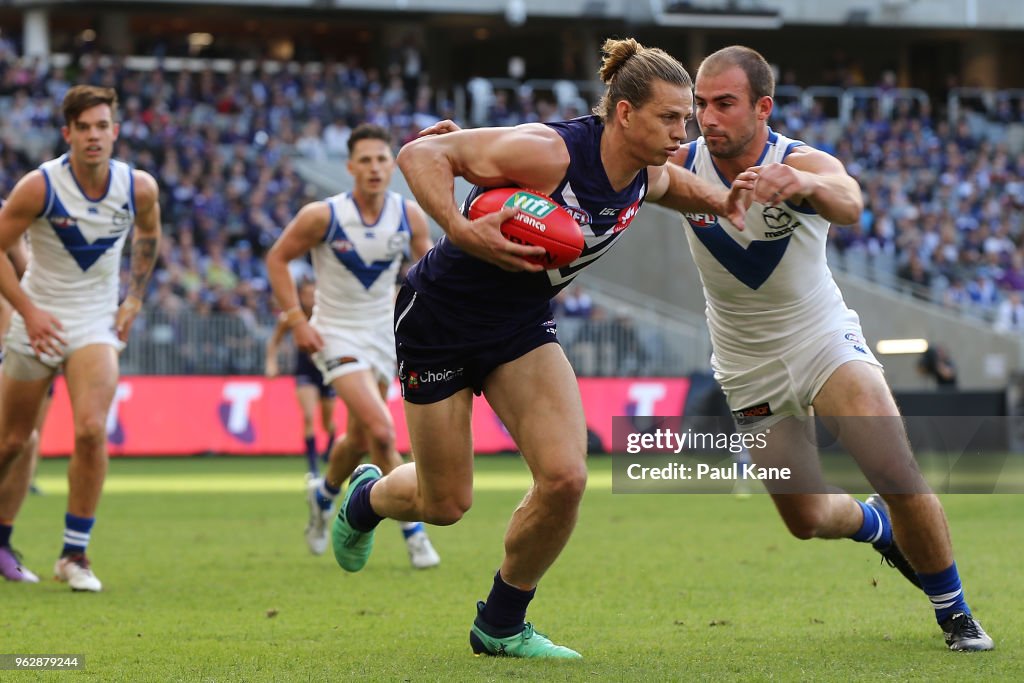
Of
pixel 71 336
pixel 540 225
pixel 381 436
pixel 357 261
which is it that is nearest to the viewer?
pixel 540 225

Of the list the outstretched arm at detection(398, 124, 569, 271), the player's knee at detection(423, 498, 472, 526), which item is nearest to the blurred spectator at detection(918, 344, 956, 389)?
the player's knee at detection(423, 498, 472, 526)

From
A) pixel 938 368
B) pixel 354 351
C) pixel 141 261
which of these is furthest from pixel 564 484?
pixel 938 368

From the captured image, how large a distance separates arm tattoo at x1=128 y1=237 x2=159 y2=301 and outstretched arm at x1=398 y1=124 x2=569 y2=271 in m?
3.77

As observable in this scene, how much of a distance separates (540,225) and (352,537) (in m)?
2.14

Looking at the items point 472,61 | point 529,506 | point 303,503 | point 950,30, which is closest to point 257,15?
point 472,61

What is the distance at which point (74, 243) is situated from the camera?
8.80 meters

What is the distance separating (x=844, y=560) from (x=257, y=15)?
33.6 meters

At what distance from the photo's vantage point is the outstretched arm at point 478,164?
5797 millimetres

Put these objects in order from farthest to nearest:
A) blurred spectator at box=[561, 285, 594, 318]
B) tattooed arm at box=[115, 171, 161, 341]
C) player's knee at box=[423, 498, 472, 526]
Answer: blurred spectator at box=[561, 285, 594, 318]
tattooed arm at box=[115, 171, 161, 341]
player's knee at box=[423, 498, 472, 526]

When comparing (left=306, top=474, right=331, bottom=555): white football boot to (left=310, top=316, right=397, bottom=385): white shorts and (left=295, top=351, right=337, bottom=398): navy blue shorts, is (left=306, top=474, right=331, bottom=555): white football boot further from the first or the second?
(left=295, top=351, right=337, bottom=398): navy blue shorts

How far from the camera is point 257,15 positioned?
40562mm

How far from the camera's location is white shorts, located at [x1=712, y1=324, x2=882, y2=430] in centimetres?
663

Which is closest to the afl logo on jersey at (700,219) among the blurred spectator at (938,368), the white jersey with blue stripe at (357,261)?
the white jersey with blue stripe at (357,261)

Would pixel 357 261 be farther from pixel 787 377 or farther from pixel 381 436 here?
pixel 787 377
